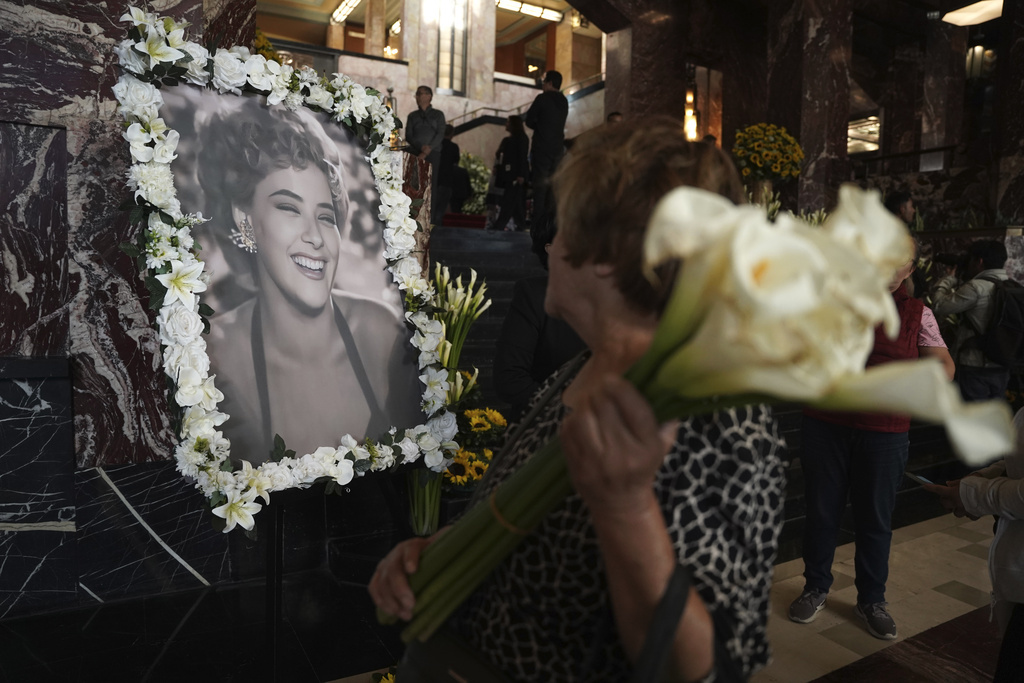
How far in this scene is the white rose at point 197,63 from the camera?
2.27 metres

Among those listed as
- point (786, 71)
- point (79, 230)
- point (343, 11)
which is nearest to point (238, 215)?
point (79, 230)

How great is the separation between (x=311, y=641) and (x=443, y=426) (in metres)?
1.22

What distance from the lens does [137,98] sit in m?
2.21

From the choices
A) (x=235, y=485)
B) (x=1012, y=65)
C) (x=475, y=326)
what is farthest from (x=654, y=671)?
(x=1012, y=65)

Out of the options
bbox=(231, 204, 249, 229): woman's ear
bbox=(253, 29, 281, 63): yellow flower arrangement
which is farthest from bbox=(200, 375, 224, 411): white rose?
bbox=(253, 29, 281, 63): yellow flower arrangement

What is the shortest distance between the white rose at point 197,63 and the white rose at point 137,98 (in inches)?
5.4

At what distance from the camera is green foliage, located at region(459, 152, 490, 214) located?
41.6 ft

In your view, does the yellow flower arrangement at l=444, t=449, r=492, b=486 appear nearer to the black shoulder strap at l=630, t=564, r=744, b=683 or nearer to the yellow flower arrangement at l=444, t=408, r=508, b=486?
the yellow flower arrangement at l=444, t=408, r=508, b=486

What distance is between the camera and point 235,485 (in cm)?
212

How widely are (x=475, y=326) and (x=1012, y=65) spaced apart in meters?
6.97

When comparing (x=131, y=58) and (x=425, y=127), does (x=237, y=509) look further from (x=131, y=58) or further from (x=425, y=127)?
(x=425, y=127)

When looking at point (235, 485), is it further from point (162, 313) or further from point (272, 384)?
point (162, 313)

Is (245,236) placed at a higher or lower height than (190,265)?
higher

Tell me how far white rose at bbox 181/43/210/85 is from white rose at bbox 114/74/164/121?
5.4 inches
